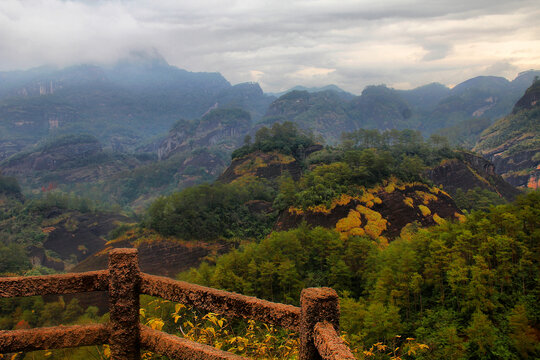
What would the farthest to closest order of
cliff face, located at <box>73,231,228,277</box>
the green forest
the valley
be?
cliff face, located at <box>73,231,228,277</box> → the valley → the green forest

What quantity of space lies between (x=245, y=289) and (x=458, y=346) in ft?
35.7

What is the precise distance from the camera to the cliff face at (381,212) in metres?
27.0

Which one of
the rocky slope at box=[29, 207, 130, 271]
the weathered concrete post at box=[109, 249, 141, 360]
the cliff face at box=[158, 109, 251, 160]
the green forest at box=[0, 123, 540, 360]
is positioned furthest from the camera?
the cliff face at box=[158, 109, 251, 160]

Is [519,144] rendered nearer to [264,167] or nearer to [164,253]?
[264,167]

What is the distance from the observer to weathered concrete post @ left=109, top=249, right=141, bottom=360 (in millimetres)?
2305

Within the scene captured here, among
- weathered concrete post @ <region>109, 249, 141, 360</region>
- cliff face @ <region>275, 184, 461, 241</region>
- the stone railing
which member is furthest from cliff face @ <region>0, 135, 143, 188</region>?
weathered concrete post @ <region>109, 249, 141, 360</region>

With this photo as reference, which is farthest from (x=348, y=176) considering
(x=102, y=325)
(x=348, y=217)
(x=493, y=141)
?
(x=493, y=141)

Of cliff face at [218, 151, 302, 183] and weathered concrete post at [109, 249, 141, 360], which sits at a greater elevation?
weathered concrete post at [109, 249, 141, 360]

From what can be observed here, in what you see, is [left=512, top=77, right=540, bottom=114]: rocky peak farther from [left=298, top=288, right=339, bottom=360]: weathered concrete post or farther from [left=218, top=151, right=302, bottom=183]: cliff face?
[left=298, top=288, right=339, bottom=360]: weathered concrete post

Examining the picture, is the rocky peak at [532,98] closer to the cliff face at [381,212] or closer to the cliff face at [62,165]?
the cliff face at [381,212]

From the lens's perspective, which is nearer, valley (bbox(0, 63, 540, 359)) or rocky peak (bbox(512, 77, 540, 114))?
valley (bbox(0, 63, 540, 359))

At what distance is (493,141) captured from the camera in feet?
280

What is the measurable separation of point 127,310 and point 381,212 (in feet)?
94.2

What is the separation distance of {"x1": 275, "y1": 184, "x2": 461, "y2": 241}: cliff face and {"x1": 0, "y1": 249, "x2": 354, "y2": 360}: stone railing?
25.0m
